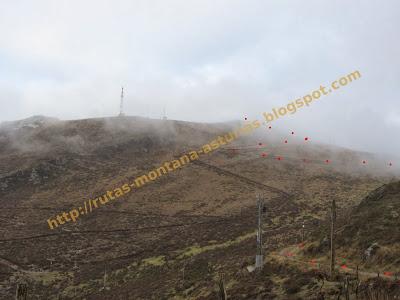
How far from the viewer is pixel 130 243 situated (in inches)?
2549

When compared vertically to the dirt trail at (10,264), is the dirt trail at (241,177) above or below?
above

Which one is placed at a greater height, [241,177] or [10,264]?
[241,177]

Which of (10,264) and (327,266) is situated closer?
(327,266)

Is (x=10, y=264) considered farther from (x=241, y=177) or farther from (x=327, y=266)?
(x=241, y=177)

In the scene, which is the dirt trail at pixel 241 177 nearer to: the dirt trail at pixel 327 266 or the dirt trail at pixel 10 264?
the dirt trail at pixel 327 266

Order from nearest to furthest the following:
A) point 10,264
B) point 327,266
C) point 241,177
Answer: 1. point 327,266
2. point 10,264
3. point 241,177

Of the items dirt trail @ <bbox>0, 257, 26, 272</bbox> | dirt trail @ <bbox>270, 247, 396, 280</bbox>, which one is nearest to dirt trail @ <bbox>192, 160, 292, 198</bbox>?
dirt trail @ <bbox>270, 247, 396, 280</bbox>

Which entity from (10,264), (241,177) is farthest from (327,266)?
(241,177)

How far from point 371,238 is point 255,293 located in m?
9.77

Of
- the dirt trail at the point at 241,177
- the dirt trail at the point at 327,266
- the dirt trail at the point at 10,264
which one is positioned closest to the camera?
the dirt trail at the point at 327,266

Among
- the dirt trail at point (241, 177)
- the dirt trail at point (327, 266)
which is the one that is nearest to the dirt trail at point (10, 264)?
the dirt trail at point (327, 266)

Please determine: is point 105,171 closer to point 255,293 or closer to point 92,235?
point 92,235

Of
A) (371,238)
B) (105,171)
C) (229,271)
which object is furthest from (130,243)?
(371,238)

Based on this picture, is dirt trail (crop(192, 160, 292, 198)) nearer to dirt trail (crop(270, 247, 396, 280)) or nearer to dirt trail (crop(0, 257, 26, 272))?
dirt trail (crop(270, 247, 396, 280))
